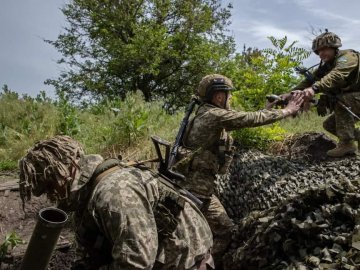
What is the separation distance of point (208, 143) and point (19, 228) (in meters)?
2.85

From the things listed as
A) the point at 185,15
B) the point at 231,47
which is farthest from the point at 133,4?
the point at 231,47

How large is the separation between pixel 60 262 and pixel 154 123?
3.58 meters

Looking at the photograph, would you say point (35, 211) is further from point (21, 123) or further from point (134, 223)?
point (134, 223)

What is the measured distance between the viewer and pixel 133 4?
756 inches

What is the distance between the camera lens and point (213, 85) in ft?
17.4

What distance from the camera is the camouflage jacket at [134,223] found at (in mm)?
2721

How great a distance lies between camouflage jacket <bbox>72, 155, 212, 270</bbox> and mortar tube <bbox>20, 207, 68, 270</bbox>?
0.17m

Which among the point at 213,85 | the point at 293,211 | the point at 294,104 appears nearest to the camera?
the point at 293,211

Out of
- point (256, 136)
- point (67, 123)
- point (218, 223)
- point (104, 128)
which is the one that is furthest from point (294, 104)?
point (67, 123)

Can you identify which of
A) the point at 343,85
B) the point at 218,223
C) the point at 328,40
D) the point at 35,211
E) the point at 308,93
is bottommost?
the point at 35,211

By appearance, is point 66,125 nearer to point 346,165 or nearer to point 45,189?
point 346,165

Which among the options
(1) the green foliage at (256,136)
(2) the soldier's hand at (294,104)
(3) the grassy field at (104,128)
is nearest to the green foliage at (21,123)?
(3) the grassy field at (104,128)

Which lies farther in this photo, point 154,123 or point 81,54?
point 81,54

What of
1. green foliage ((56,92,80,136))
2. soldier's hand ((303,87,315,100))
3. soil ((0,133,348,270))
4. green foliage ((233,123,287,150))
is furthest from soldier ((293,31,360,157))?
green foliage ((56,92,80,136))
